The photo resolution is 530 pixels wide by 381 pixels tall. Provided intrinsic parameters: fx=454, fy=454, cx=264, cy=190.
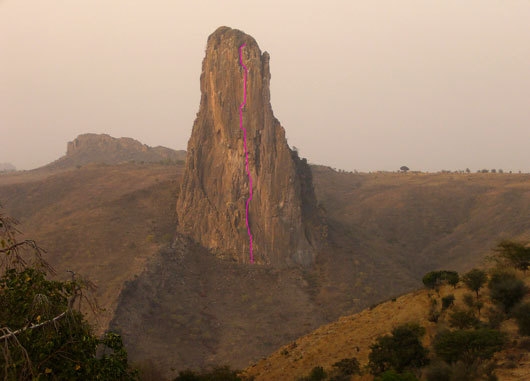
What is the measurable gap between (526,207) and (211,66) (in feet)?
171

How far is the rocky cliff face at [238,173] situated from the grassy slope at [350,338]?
76.2 feet

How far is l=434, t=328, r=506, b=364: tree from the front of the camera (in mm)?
16719

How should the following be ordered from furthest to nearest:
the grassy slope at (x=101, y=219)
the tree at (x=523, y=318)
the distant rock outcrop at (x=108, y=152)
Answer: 1. the distant rock outcrop at (x=108, y=152)
2. the grassy slope at (x=101, y=219)
3. the tree at (x=523, y=318)

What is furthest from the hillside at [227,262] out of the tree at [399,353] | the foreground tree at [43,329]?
the foreground tree at [43,329]

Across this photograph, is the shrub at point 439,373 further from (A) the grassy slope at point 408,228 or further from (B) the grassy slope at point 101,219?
(B) the grassy slope at point 101,219

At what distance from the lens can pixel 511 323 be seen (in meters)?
20.2

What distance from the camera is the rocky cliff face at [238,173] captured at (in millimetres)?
54156

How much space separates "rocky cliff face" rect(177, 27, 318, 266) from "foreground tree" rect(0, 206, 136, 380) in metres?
43.8

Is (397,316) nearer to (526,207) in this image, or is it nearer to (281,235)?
(281,235)

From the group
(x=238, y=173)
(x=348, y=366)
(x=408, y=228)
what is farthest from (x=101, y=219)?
(x=408, y=228)

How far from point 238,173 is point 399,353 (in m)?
37.7

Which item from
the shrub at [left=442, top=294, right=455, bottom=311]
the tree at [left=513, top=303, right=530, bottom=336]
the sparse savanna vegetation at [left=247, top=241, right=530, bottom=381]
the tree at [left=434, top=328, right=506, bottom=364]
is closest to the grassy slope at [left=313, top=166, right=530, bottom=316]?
the sparse savanna vegetation at [left=247, top=241, right=530, bottom=381]

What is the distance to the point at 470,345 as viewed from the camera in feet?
55.9

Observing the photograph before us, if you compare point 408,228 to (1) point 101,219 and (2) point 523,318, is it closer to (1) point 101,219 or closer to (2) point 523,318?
(1) point 101,219
